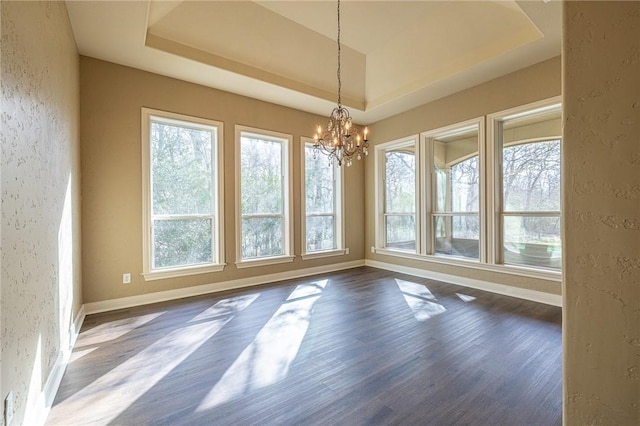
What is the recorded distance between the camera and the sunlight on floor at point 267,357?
2047 mm

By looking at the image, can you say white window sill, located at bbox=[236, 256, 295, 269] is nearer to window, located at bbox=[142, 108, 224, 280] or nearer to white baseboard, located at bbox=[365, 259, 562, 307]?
window, located at bbox=[142, 108, 224, 280]

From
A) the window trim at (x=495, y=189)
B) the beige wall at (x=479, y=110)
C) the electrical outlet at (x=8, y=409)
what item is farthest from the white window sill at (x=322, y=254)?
the electrical outlet at (x=8, y=409)

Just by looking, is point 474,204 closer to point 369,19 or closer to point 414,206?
point 414,206

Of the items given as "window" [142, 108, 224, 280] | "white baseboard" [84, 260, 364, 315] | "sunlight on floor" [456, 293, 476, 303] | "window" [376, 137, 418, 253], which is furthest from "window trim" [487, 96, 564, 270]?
"window" [142, 108, 224, 280]

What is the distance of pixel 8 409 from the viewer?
1305mm

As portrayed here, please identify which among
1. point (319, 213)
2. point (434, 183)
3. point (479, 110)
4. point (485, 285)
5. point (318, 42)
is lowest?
point (485, 285)

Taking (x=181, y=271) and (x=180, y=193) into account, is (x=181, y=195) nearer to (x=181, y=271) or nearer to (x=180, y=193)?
(x=180, y=193)

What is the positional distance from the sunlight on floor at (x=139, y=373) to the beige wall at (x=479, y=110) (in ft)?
12.2

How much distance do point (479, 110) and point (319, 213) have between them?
126 inches

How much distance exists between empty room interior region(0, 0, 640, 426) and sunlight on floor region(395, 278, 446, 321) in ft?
0.14

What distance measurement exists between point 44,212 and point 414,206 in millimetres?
5127

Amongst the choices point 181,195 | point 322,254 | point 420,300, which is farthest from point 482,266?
point 181,195

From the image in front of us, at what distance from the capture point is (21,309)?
150 cm

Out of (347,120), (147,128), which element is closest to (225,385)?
(347,120)
